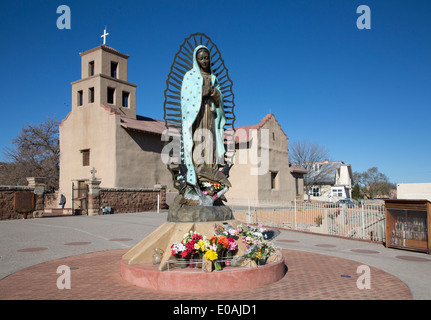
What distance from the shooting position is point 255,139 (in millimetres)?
31250

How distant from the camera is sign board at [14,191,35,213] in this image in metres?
19.4

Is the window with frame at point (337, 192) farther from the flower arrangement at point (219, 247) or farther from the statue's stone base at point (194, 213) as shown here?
the flower arrangement at point (219, 247)

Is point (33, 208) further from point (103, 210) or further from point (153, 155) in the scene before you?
point (153, 155)

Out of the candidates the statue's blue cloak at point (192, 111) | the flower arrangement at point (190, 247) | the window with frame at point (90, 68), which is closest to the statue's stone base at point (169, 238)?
the flower arrangement at point (190, 247)

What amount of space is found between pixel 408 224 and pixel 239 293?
290 inches

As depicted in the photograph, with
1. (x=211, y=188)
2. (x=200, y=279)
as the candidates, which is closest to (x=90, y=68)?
(x=211, y=188)

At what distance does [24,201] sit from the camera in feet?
64.2

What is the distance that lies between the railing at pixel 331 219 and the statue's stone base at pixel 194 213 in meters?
7.84

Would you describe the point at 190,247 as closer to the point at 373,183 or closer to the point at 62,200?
the point at 62,200

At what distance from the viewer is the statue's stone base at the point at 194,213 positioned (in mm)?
6930

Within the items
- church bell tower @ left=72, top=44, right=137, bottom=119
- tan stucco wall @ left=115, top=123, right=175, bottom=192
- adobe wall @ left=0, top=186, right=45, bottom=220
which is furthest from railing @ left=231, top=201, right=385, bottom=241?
church bell tower @ left=72, top=44, right=137, bottom=119

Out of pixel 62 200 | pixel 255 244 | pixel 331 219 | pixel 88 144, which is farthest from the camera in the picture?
pixel 88 144
